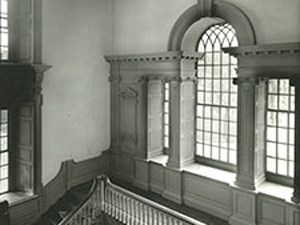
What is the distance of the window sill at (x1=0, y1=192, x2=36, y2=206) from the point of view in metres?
9.34

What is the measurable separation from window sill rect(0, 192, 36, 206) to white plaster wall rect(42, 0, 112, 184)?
0.74 metres

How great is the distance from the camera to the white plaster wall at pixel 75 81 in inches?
406

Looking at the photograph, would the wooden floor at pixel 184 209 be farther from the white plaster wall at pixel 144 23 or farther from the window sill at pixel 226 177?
the white plaster wall at pixel 144 23

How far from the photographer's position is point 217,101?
10.1 meters

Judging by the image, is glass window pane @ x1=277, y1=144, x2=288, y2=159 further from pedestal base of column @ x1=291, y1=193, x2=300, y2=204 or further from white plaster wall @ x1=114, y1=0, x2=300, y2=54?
white plaster wall @ x1=114, y1=0, x2=300, y2=54

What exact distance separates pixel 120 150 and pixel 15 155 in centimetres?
371

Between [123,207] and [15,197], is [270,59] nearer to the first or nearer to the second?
[123,207]

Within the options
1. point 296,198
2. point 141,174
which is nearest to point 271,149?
point 296,198

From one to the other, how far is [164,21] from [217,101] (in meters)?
3.07

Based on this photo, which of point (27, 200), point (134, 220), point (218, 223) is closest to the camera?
point (134, 220)

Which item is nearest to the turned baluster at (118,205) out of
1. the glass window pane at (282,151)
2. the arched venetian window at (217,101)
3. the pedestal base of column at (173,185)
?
the pedestal base of column at (173,185)

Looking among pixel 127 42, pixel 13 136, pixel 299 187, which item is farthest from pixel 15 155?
pixel 299 187

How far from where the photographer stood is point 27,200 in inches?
377

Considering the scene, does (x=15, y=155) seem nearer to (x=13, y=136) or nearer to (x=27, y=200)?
(x=13, y=136)
